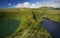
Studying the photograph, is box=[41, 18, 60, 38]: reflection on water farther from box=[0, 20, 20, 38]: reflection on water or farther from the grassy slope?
box=[0, 20, 20, 38]: reflection on water

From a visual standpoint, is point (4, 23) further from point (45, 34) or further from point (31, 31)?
point (45, 34)

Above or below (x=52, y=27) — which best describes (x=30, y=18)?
above

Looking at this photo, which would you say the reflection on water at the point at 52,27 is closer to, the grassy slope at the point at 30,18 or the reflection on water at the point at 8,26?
the grassy slope at the point at 30,18

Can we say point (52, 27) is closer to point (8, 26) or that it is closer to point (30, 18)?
point (30, 18)

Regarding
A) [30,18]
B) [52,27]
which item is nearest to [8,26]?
[30,18]

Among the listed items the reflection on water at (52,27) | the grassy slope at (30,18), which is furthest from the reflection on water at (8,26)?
the reflection on water at (52,27)
